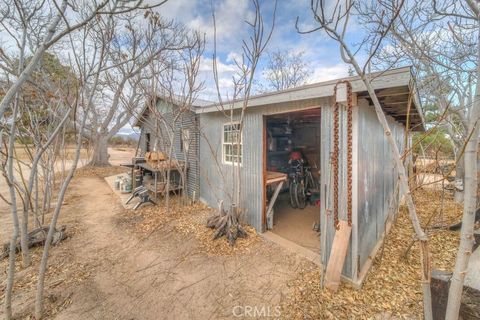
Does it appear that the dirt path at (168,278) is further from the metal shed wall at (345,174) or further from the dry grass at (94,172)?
the dry grass at (94,172)

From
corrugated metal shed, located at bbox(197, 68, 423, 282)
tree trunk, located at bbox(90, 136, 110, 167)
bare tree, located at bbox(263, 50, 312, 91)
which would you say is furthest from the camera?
bare tree, located at bbox(263, 50, 312, 91)

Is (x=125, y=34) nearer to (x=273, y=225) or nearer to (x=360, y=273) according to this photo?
(x=273, y=225)

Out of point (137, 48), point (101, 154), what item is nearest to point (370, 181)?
point (137, 48)

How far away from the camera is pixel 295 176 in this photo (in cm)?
641

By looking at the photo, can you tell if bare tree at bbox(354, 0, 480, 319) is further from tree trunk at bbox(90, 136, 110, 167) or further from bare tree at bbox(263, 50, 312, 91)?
tree trunk at bbox(90, 136, 110, 167)

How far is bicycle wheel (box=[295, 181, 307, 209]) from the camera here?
633 cm

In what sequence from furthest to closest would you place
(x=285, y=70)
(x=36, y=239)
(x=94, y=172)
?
1. (x=285, y=70)
2. (x=94, y=172)
3. (x=36, y=239)

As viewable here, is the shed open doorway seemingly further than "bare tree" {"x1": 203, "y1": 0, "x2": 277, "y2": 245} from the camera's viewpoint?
Yes

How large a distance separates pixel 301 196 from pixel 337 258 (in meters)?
3.62

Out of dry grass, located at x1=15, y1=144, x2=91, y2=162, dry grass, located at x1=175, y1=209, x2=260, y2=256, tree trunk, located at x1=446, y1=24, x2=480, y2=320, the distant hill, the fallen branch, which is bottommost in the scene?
dry grass, located at x1=175, y1=209, x2=260, y2=256

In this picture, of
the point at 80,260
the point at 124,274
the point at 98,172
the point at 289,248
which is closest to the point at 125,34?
the point at 80,260

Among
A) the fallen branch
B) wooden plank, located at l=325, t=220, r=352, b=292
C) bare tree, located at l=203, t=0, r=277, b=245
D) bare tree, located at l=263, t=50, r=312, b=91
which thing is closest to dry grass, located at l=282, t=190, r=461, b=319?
wooden plank, located at l=325, t=220, r=352, b=292

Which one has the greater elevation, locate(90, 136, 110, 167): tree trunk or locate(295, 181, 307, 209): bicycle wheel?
locate(90, 136, 110, 167): tree trunk

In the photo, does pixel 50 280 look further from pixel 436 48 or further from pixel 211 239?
pixel 436 48
